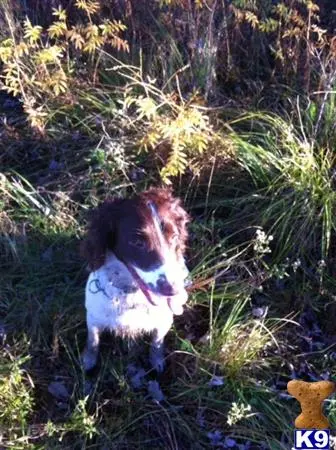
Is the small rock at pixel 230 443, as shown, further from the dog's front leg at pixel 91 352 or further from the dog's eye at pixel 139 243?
the dog's eye at pixel 139 243

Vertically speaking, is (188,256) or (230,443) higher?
(188,256)

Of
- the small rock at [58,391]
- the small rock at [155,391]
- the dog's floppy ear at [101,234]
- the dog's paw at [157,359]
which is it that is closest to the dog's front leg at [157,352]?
the dog's paw at [157,359]

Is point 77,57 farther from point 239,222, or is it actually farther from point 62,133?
point 239,222

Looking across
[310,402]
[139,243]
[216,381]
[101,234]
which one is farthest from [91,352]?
[310,402]

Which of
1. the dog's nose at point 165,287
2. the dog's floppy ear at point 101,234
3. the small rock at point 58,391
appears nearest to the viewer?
the dog's nose at point 165,287

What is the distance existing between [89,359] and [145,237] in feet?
3.35

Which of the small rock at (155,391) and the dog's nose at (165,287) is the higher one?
the dog's nose at (165,287)

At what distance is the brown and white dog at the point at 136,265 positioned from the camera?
9.16 ft

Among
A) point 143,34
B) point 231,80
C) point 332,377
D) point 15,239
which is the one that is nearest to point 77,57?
point 143,34

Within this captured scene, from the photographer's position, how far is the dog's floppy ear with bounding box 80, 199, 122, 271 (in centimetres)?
300

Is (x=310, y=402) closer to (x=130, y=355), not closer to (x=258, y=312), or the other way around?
(x=258, y=312)

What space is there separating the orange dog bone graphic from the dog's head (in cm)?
82

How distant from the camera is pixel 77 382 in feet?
11.0

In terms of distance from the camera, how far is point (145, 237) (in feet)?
9.21
